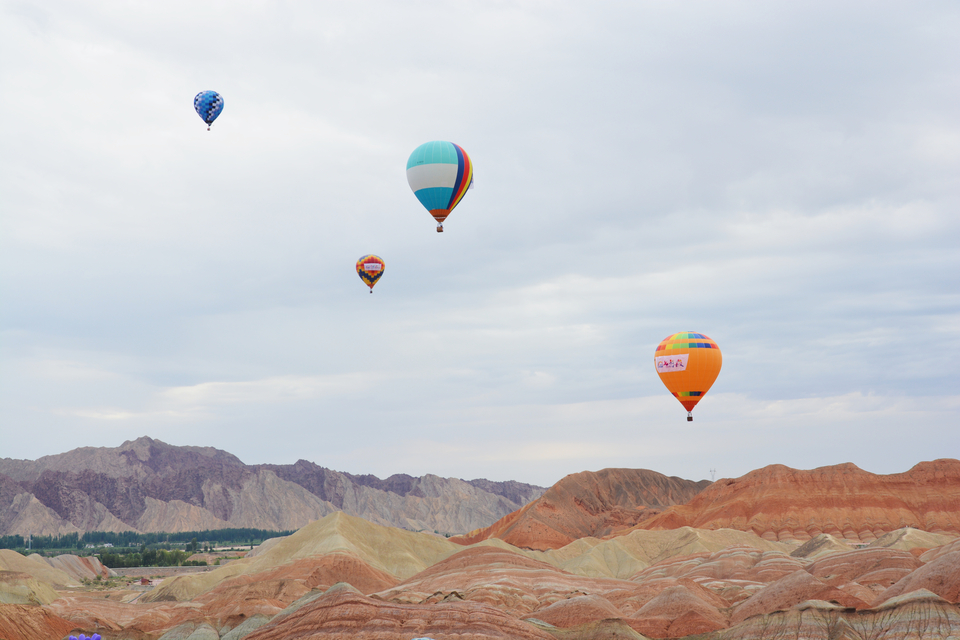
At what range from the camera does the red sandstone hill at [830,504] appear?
155 metres

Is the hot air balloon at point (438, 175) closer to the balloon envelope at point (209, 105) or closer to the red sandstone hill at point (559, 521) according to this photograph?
the balloon envelope at point (209, 105)

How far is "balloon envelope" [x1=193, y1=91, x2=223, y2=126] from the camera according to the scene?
82688 millimetres

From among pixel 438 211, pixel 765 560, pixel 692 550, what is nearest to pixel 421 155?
pixel 438 211

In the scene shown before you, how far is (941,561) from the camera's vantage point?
67.0 meters

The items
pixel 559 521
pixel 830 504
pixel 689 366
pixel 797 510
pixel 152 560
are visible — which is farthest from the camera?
pixel 152 560

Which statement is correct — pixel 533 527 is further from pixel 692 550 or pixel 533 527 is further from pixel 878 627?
pixel 878 627

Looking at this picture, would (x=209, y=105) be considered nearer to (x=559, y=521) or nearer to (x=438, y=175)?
(x=438, y=175)

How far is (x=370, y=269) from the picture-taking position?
325 feet

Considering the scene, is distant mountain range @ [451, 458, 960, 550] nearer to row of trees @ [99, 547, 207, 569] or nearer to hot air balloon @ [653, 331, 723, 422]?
row of trees @ [99, 547, 207, 569]

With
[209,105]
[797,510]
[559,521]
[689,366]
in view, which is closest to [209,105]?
[209,105]

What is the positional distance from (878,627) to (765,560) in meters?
40.9

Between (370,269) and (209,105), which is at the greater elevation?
(209,105)

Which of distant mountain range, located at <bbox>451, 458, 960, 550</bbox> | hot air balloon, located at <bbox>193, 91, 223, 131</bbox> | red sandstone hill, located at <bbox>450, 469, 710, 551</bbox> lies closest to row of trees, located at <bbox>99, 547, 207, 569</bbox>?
red sandstone hill, located at <bbox>450, 469, 710, 551</bbox>

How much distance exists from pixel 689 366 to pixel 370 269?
130 feet
